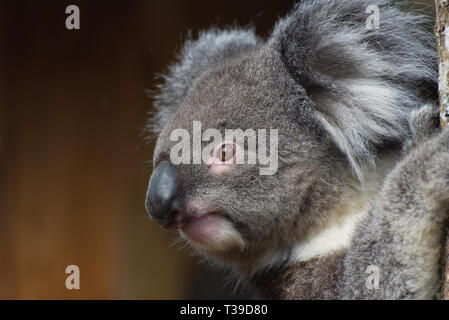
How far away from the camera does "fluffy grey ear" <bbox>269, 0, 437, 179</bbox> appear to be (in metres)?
2.13

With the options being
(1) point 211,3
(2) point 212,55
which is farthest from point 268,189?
(1) point 211,3

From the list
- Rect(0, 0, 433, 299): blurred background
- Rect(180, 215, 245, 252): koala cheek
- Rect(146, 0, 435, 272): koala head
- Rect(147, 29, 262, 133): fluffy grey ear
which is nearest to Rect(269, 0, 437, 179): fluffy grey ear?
Rect(146, 0, 435, 272): koala head

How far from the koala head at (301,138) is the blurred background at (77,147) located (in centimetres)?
213

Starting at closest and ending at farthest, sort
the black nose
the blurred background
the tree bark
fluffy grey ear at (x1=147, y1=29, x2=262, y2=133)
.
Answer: the tree bark < the black nose < fluffy grey ear at (x1=147, y1=29, x2=262, y2=133) < the blurred background

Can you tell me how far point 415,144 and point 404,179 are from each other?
185 millimetres

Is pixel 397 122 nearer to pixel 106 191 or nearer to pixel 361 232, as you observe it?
pixel 361 232

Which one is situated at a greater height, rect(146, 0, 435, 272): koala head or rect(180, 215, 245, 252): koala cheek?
rect(146, 0, 435, 272): koala head

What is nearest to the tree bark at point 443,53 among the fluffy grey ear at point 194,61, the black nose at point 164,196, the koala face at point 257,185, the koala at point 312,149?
the koala at point 312,149

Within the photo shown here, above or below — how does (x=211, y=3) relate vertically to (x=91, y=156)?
above

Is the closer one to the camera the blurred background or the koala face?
the koala face

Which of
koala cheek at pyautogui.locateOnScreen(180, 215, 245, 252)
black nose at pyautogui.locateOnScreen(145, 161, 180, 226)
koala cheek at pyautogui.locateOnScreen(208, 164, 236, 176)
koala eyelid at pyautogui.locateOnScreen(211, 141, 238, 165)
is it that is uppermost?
koala eyelid at pyautogui.locateOnScreen(211, 141, 238, 165)

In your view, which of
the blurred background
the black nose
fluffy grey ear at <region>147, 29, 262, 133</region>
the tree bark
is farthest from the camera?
the blurred background

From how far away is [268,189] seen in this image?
217cm

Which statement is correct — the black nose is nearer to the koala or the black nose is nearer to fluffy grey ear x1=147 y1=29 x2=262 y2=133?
the koala
